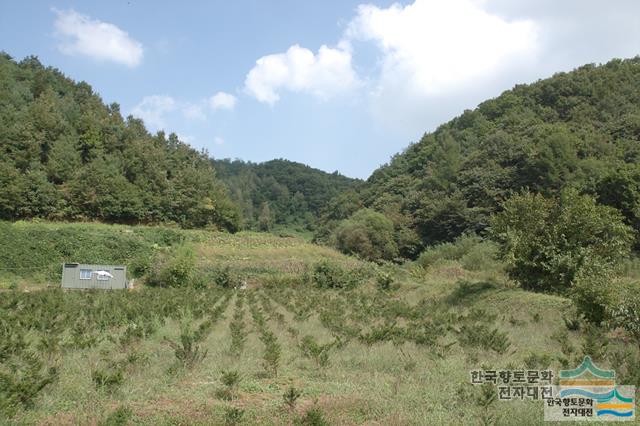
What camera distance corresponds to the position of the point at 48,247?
32500 millimetres

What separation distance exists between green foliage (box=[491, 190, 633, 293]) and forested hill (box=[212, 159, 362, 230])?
66.8m

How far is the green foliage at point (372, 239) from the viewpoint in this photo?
50250 mm

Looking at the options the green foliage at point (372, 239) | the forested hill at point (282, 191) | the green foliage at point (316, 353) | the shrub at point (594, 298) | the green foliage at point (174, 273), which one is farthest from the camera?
the forested hill at point (282, 191)

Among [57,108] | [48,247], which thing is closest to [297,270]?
[48,247]

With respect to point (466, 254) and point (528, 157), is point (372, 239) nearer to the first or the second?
point (466, 254)

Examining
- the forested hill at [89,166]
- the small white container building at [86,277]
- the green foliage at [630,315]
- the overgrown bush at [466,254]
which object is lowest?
the small white container building at [86,277]

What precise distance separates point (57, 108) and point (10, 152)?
1101 cm

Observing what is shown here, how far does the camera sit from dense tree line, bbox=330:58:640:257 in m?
40.5

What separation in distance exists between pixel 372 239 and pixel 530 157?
17110 millimetres

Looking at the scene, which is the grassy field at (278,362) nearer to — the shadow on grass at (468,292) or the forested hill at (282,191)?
the shadow on grass at (468,292)

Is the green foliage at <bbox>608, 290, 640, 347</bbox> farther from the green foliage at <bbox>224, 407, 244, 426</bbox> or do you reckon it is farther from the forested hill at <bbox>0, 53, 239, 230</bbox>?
the forested hill at <bbox>0, 53, 239, 230</bbox>

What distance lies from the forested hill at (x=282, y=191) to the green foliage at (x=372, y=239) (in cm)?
3469

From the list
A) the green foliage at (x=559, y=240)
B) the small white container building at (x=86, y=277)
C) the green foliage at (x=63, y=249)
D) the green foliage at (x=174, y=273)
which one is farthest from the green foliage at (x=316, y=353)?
the green foliage at (x=63, y=249)

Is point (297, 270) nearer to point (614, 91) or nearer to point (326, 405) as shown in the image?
point (326, 405)
